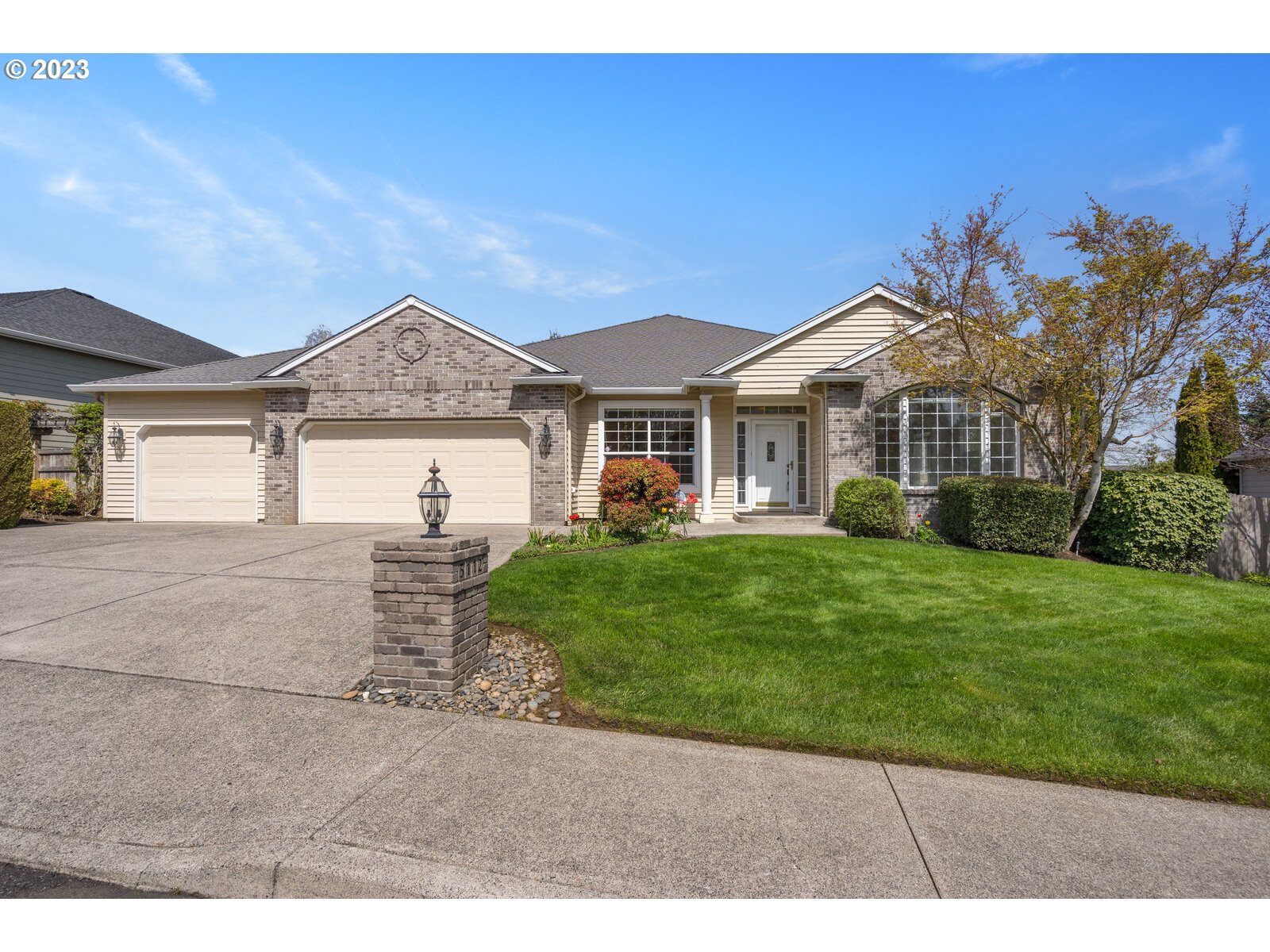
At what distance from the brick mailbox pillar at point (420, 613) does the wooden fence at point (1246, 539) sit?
1243 cm

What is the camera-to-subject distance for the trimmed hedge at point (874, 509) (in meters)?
11.5

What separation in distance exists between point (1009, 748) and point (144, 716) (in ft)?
18.0

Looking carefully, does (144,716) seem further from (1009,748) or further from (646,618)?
(1009,748)

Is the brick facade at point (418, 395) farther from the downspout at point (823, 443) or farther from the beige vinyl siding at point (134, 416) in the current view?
the downspout at point (823, 443)

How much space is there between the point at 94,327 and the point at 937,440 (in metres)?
24.5

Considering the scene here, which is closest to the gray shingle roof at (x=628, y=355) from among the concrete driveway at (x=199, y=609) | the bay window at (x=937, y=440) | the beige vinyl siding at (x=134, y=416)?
the beige vinyl siding at (x=134, y=416)

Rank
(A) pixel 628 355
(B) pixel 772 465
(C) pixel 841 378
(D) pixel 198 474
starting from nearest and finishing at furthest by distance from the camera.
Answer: (C) pixel 841 378
(D) pixel 198 474
(B) pixel 772 465
(A) pixel 628 355

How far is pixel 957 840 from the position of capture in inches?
118

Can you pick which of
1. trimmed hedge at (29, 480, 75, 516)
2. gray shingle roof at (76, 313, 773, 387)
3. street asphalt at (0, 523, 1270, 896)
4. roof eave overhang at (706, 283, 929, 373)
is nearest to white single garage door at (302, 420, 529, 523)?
gray shingle roof at (76, 313, 773, 387)

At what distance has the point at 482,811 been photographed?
3.18m

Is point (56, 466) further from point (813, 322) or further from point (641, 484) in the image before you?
point (813, 322)

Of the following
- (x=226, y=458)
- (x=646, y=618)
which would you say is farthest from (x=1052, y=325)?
(x=226, y=458)

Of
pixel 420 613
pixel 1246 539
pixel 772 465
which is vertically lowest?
pixel 420 613

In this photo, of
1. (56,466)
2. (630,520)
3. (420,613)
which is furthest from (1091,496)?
(56,466)
